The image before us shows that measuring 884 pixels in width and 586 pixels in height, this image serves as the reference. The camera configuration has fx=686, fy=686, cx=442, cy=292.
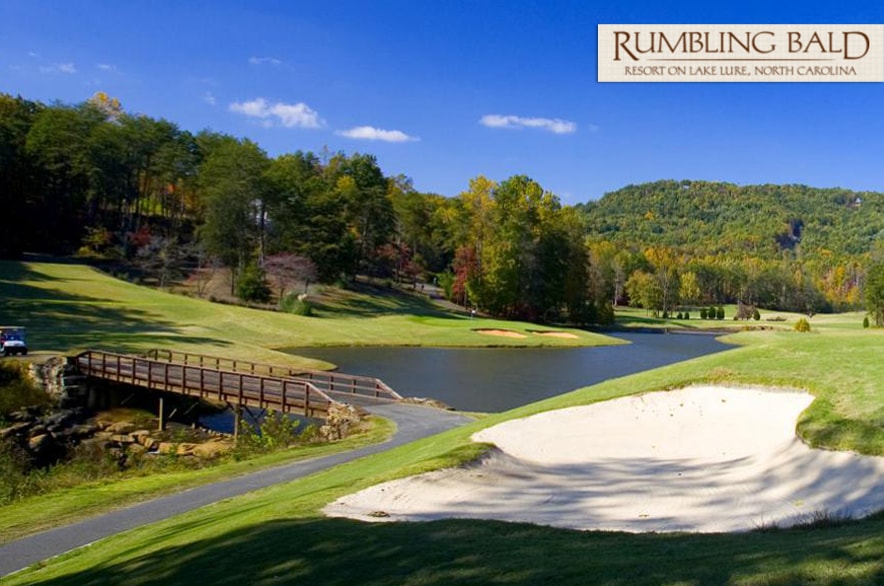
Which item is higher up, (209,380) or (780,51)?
(780,51)

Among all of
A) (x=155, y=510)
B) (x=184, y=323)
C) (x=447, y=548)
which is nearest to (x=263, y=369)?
(x=184, y=323)

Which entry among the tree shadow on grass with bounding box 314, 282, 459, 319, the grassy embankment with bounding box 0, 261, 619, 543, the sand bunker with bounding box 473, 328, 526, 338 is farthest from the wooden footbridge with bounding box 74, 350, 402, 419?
the tree shadow on grass with bounding box 314, 282, 459, 319

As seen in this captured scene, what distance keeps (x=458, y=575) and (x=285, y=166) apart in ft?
285

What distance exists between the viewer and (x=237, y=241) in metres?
78.7

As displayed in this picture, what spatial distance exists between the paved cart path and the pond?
44.7 feet

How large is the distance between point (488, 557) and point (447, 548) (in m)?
0.68

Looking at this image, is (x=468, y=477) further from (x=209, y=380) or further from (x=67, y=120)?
(x=67, y=120)

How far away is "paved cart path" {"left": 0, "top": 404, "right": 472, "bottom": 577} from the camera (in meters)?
11.8

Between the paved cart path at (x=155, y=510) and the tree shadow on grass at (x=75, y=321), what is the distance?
2632 centimetres

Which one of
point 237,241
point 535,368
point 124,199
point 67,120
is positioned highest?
point 67,120

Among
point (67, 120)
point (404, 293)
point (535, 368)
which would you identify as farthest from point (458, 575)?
point (67, 120)

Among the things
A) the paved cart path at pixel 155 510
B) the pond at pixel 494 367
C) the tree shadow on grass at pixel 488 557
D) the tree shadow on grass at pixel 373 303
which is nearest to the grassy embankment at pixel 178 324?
the tree shadow on grass at pixel 373 303

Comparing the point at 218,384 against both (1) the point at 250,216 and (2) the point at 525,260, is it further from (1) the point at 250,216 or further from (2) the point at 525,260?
(2) the point at 525,260

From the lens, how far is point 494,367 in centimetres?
4675
